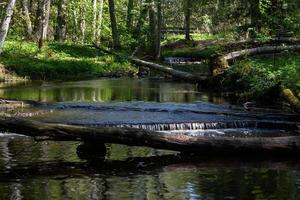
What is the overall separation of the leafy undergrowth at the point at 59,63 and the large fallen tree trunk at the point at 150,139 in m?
20.2

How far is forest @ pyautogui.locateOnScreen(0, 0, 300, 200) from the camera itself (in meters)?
9.90

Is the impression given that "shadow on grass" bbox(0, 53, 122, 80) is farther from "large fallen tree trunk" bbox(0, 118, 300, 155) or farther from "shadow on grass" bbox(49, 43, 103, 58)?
"large fallen tree trunk" bbox(0, 118, 300, 155)

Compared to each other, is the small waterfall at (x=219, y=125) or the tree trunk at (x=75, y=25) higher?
the tree trunk at (x=75, y=25)

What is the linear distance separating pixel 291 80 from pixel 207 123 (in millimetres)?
4793

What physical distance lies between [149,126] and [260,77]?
7.69m

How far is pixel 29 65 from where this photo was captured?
31516 millimetres

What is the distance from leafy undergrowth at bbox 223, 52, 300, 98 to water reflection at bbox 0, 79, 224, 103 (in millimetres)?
1131

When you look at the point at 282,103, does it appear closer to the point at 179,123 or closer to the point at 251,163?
the point at 179,123

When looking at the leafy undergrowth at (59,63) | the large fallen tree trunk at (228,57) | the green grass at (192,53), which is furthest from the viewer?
the green grass at (192,53)

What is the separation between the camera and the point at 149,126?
15.2 m

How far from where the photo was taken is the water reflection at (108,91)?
22344 millimetres

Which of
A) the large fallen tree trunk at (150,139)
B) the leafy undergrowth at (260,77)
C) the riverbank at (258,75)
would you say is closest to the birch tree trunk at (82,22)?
the riverbank at (258,75)

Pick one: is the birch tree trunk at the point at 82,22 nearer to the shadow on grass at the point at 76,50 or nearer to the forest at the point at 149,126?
the shadow on grass at the point at 76,50

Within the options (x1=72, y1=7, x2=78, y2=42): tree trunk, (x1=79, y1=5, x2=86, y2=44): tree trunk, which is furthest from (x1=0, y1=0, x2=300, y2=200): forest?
(x1=72, y1=7, x2=78, y2=42): tree trunk
